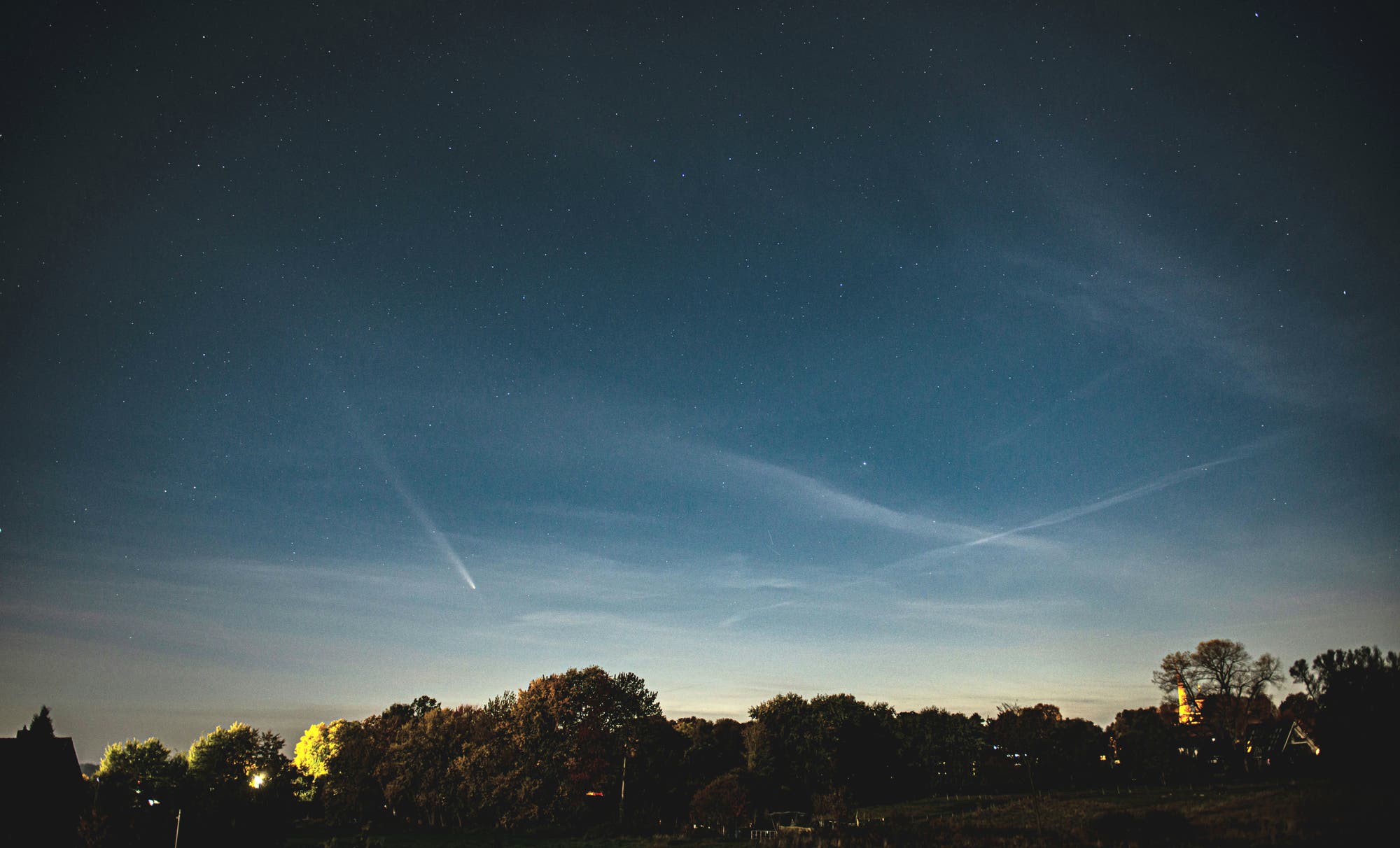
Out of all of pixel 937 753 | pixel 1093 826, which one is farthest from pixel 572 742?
pixel 937 753

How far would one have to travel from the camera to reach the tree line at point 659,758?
60219 mm

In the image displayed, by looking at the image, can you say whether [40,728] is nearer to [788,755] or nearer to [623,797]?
[623,797]

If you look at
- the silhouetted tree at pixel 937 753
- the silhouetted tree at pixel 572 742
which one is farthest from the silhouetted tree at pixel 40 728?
the silhouetted tree at pixel 937 753

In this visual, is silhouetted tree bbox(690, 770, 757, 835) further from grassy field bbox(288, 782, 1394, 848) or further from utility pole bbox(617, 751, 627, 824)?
utility pole bbox(617, 751, 627, 824)

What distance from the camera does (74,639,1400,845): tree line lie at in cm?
6022

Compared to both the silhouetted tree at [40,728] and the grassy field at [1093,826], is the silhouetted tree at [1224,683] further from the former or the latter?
the silhouetted tree at [40,728]

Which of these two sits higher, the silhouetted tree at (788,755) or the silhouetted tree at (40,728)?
the silhouetted tree at (40,728)

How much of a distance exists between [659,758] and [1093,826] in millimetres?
45065

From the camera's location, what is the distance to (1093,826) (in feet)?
130

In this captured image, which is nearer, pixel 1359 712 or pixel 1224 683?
pixel 1359 712

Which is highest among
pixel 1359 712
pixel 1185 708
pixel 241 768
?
pixel 1359 712

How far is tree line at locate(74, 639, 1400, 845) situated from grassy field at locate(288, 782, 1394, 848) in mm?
4543

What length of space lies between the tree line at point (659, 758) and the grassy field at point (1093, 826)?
4.54m

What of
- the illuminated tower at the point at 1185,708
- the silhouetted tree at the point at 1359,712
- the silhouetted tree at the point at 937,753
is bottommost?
the silhouetted tree at the point at 937,753
